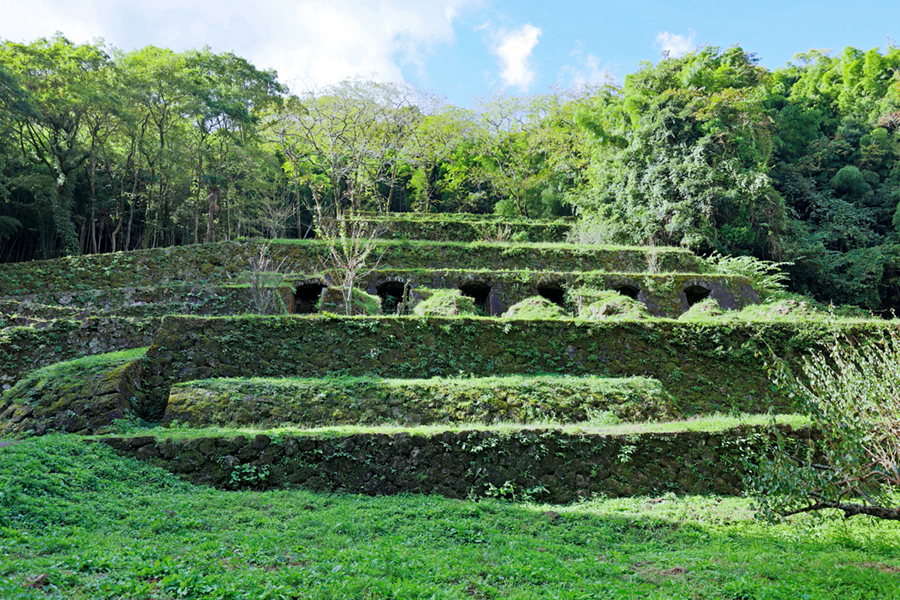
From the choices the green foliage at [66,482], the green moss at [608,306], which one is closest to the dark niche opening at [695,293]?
the green moss at [608,306]

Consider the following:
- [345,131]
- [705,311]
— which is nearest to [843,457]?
[705,311]

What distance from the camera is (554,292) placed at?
16.0m

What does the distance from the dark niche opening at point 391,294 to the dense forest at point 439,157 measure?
6480 millimetres

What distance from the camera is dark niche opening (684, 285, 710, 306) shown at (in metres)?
16.0

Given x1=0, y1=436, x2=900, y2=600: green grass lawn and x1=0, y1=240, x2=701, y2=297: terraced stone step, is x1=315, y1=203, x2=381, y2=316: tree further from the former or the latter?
x1=0, y1=436, x2=900, y2=600: green grass lawn

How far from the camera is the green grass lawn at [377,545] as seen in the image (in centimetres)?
332

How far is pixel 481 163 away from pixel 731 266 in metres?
18.2

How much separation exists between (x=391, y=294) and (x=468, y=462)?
31.0 ft

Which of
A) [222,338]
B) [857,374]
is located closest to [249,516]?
[222,338]

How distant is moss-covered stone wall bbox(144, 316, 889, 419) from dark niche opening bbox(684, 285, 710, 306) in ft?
16.6

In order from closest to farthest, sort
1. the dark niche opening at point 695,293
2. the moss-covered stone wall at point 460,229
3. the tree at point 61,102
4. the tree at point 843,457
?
the tree at point 843,457
the dark niche opening at point 695,293
the tree at point 61,102
the moss-covered stone wall at point 460,229

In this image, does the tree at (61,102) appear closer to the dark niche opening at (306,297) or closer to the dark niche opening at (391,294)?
the dark niche opening at (306,297)

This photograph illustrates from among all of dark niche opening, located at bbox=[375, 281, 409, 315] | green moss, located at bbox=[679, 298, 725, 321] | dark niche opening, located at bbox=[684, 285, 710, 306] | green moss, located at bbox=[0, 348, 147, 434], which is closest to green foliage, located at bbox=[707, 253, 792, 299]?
dark niche opening, located at bbox=[684, 285, 710, 306]

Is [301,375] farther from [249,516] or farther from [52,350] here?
[52,350]
